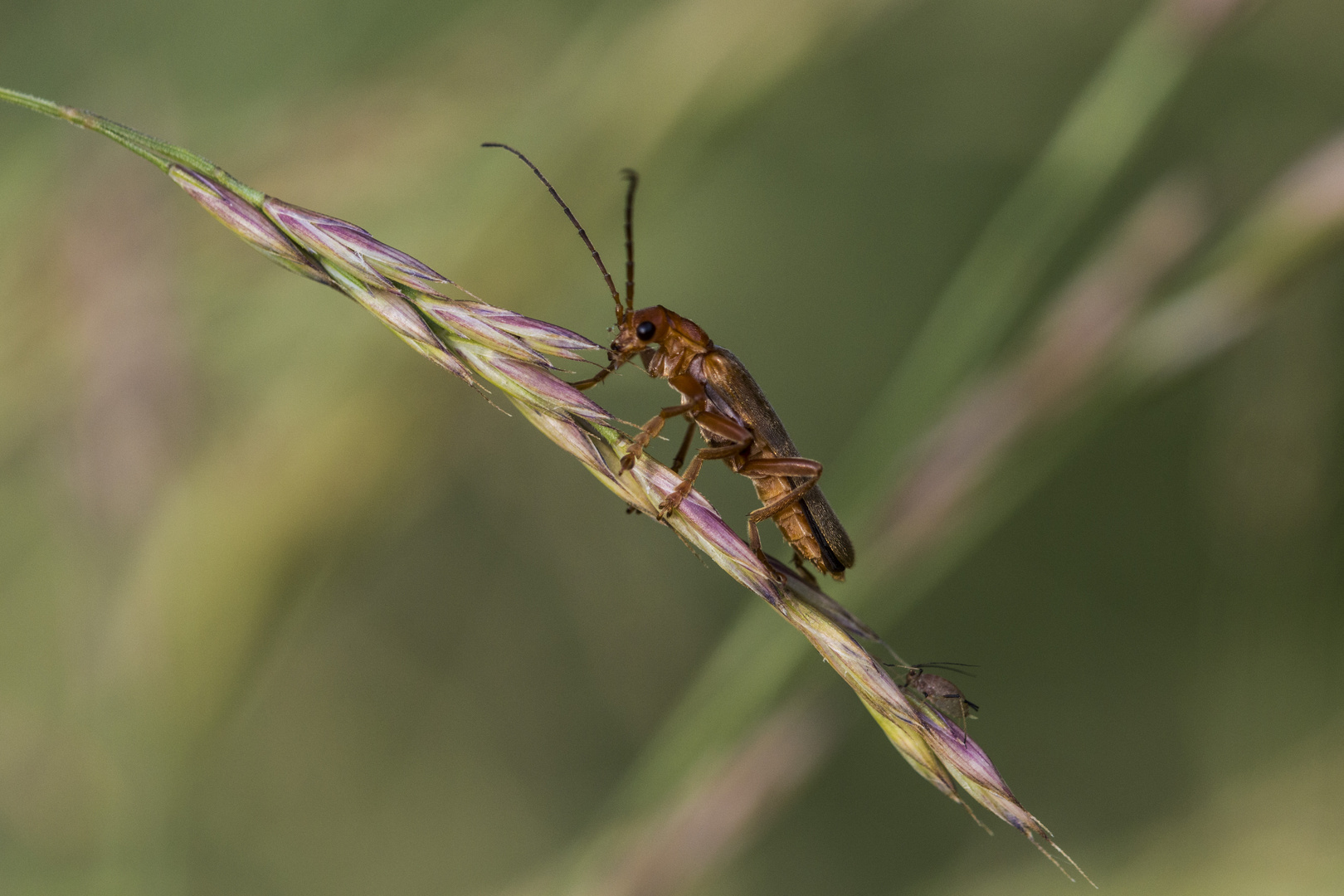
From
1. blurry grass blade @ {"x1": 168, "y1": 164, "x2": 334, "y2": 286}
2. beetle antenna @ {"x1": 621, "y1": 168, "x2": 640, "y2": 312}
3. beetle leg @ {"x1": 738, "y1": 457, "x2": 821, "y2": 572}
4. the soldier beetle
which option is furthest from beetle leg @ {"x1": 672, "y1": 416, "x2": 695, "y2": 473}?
blurry grass blade @ {"x1": 168, "y1": 164, "x2": 334, "y2": 286}

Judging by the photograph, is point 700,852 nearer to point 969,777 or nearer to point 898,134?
point 969,777

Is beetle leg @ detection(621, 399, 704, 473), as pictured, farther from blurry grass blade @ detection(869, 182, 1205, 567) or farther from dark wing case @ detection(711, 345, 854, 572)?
blurry grass blade @ detection(869, 182, 1205, 567)

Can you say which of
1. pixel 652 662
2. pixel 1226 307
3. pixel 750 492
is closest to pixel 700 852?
pixel 1226 307

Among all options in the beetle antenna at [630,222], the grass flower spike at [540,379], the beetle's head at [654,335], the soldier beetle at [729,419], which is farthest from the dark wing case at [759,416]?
the grass flower spike at [540,379]

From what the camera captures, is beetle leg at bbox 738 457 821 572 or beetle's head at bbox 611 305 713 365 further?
beetle's head at bbox 611 305 713 365

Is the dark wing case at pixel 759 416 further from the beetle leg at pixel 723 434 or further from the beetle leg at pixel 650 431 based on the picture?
the beetle leg at pixel 650 431

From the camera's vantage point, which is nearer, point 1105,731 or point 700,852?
point 700,852

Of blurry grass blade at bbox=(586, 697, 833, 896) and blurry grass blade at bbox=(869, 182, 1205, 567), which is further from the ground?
blurry grass blade at bbox=(869, 182, 1205, 567)
